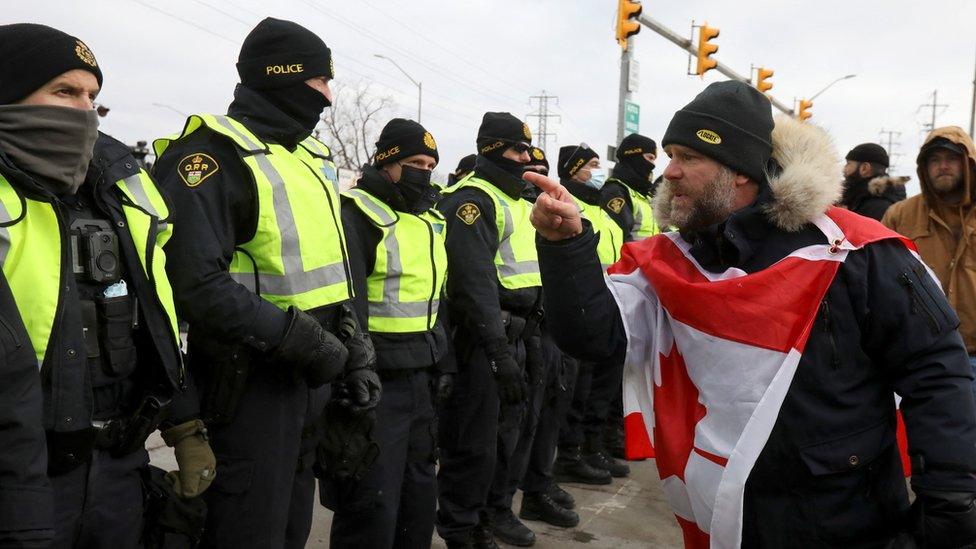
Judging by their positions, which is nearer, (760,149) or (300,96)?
(760,149)

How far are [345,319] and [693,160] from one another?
1.34m

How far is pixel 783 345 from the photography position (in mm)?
2178

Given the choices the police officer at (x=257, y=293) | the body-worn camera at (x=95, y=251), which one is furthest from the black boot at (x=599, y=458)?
the body-worn camera at (x=95, y=251)

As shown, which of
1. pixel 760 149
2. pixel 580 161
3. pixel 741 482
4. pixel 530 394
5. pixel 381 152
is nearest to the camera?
pixel 741 482

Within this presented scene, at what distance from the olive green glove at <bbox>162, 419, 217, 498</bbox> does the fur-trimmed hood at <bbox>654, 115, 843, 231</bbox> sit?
1.78m

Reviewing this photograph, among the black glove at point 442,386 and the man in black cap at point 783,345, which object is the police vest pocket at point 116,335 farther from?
the black glove at point 442,386

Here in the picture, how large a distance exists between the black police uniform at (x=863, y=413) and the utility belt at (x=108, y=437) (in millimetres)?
1645

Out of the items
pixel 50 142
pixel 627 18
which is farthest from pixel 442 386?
pixel 627 18

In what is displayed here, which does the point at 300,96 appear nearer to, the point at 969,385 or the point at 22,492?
the point at 22,492

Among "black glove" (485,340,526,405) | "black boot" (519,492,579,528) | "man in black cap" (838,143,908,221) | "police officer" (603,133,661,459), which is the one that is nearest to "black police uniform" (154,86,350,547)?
"black glove" (485,340,526,405)

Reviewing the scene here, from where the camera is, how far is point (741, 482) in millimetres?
2146

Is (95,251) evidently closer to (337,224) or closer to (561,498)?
(337,224)

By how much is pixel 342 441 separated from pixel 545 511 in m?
2.20

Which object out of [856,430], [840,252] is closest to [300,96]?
[840,252]
